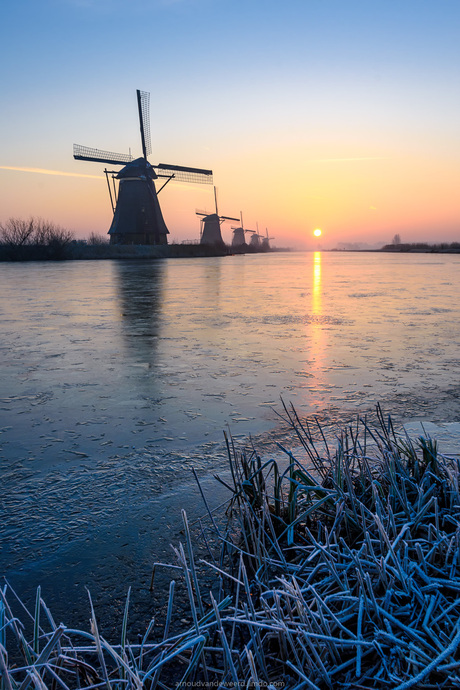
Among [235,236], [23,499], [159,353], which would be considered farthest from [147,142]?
[235,236]

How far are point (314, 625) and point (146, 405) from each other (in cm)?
337

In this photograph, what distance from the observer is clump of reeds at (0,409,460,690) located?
4.82ft

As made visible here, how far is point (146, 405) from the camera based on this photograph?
4.84 meters

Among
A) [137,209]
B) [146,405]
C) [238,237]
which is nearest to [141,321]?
[146,405]

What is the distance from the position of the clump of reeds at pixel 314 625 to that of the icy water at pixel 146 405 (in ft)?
1.26

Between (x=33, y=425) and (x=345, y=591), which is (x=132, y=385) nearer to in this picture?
(x=33, y=425)

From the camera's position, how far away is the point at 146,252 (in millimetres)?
54062

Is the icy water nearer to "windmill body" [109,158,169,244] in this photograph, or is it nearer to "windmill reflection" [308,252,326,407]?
"windmill reflection" [308,252,326,407]

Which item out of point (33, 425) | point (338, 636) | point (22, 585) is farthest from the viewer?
point (33, 425)

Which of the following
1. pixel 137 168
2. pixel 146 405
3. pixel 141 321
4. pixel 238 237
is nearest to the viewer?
pixel 146 405

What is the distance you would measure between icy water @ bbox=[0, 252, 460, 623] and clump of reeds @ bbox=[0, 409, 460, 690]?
0.38 meters

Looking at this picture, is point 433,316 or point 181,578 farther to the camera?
point 433,316

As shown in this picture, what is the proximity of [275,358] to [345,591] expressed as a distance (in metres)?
5.16

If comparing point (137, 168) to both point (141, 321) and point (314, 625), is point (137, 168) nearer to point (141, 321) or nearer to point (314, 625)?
point (141, 321)
